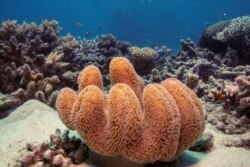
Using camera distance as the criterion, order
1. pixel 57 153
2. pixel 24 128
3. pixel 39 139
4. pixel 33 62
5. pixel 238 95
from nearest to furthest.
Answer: pixel 57 153 → pixel 39 139 → pixel 24 128 → pixel 238 95 → pixel 33 62

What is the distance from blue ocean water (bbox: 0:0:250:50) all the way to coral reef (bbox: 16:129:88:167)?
529 inches

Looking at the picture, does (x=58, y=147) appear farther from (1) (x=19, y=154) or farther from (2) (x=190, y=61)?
(2) (x=190, y=61)

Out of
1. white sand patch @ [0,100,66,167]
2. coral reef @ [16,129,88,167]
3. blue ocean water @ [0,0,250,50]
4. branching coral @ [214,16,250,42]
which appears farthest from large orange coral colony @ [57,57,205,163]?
blue ocean water @ [0,0,250,50]

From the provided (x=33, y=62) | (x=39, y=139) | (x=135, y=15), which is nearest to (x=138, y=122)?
(x=39, y=139)

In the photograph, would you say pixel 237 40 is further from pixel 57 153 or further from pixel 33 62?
pixel 57 153

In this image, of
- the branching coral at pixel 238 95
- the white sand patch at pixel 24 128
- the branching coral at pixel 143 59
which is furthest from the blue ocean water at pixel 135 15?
the branching coral at pixel 238 95

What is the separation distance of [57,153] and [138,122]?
3.26 feet

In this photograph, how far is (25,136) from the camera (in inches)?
145

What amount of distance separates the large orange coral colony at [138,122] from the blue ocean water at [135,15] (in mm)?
13765

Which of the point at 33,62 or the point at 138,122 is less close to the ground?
the point at 33,62

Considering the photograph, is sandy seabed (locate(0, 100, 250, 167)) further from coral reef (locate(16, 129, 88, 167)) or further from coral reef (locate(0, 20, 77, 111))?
coral reef (locate(0, 20, 77, 111))

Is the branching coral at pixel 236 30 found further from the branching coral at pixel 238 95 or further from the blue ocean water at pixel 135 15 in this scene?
the blue ocean water at pixel 135 15

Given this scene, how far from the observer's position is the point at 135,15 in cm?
3697

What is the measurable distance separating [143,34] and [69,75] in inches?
1259
